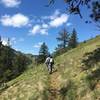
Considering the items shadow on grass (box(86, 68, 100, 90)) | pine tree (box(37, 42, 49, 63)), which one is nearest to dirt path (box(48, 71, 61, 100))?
shadow on grass (box(86, 68, 100, 90))

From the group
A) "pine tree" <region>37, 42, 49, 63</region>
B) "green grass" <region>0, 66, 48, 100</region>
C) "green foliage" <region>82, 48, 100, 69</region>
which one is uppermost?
"pine tree" <region>37, 42, 49, 63</region>

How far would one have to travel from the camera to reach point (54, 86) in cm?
3322

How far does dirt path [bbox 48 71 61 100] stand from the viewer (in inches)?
1195

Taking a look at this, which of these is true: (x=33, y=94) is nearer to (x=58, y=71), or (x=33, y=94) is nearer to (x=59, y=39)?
(x=58, y=71)

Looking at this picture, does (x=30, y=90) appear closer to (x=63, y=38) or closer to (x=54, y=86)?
(x=54, y=86)

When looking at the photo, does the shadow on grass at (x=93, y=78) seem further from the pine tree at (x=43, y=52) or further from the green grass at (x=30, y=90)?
the pine tree at (x=43, y=52)

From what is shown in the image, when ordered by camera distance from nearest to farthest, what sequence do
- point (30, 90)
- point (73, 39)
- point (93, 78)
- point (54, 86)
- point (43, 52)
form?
point (93, 78) < point (30, 90) < point (54, 86) < point (43, 52) < point (73, 39)

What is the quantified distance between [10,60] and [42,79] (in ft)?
198

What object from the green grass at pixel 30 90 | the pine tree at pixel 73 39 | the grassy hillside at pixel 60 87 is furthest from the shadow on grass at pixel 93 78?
the pine tree at pixel 73 39

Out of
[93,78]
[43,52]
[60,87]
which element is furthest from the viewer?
[43,52]

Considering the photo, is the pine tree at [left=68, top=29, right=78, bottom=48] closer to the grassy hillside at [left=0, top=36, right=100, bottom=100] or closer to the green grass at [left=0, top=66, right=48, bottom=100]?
the grassy hillside at [left=0, top=36, right=100, bottom=100]

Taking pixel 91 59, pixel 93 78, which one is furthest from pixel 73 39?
pixel 93 78

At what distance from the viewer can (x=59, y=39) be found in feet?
361

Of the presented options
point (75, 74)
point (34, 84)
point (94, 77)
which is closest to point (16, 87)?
point (34, 84)
